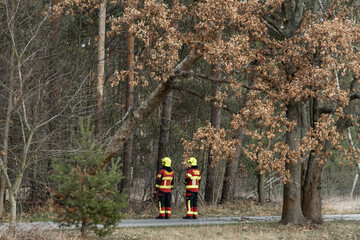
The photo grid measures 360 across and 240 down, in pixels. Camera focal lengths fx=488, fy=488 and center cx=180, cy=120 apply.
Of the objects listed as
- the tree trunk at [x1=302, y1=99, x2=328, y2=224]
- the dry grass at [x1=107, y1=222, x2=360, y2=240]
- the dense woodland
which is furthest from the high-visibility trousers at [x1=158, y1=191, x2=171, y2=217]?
the tree trunk at [x1=302, y1=99, x2=328, y2=224]

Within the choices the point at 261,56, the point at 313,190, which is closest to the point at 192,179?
the point at 313,190

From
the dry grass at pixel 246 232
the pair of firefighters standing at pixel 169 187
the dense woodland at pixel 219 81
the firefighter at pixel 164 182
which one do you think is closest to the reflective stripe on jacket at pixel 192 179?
the pair of firefighters standing at pixel 169 187

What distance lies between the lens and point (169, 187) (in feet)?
54.5

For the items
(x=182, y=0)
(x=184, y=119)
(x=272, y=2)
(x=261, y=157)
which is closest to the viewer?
(x=261, y=157)

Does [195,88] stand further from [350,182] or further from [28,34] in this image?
[350,182]

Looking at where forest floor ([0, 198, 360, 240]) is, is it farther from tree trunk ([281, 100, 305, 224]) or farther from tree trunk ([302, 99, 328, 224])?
tree trunk ([302, 99, 328, 224])

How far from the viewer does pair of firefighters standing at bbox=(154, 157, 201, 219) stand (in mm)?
16578

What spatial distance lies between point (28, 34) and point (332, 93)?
10078 mm

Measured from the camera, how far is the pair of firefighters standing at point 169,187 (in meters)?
16.6

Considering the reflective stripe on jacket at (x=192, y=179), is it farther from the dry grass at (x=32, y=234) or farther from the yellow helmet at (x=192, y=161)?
the dry grass at (x=32, y=234)

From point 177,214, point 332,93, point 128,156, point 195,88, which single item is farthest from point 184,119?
point 332,93

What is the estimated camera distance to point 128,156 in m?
20.2

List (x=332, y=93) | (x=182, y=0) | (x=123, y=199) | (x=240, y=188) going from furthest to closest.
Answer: (x=240, y=188) → (x=182, y=0) → (x=332, y=93) → (x=123, y=199)

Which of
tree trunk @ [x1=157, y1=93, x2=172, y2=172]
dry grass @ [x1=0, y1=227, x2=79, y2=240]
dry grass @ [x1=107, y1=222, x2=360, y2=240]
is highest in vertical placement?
A: tree trunk @ [x1=157, y1=93, x2=172, y2=172]
